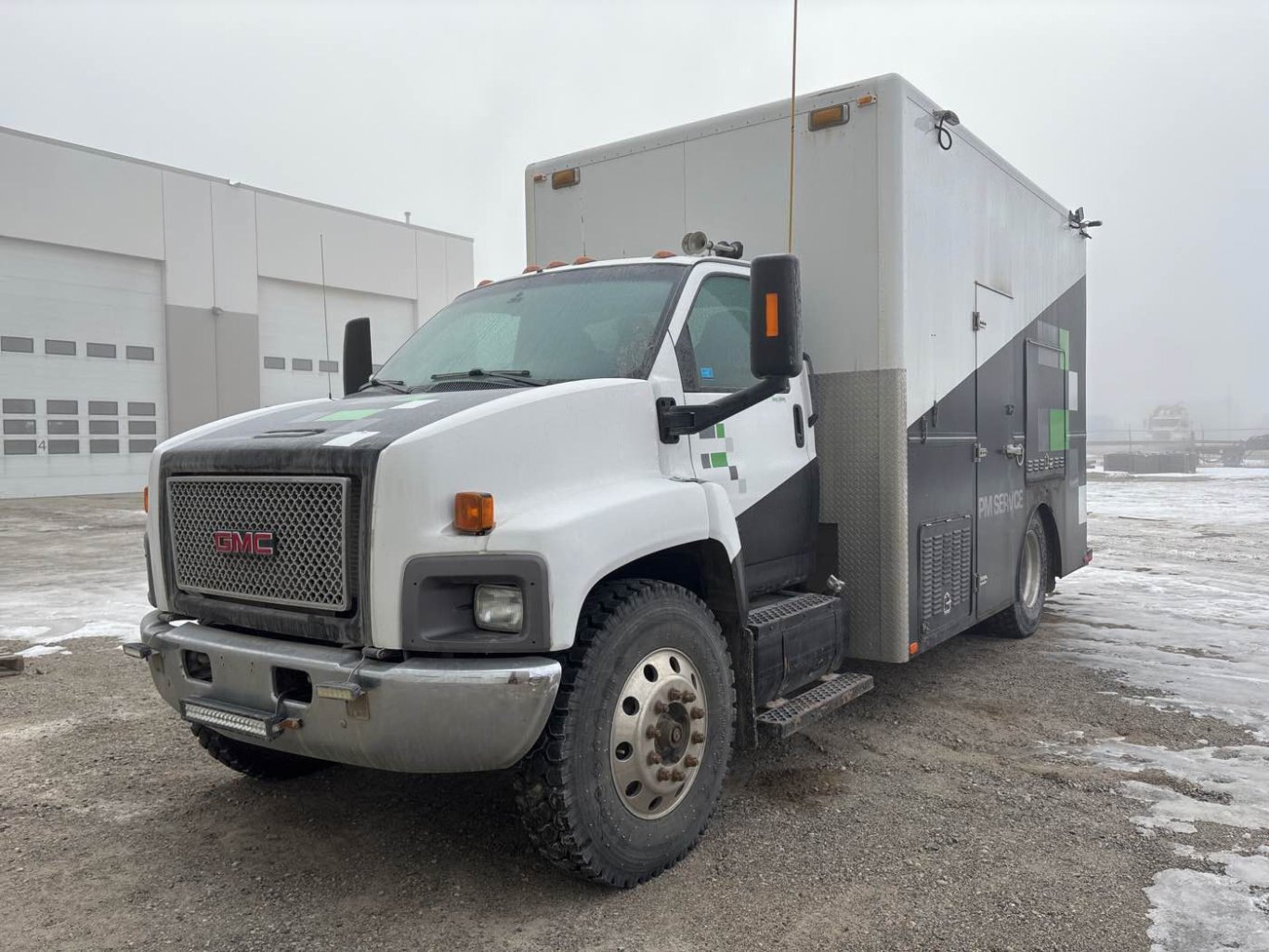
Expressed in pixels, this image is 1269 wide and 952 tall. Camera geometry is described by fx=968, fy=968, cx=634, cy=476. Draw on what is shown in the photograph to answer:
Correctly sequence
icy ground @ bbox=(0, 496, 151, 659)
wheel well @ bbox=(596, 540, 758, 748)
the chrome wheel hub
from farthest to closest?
icy ground @ bbox=(0, 496, 151, 659) → wheel well @ bbox=(596, 540, 758, 748) → the chrome wheel hub

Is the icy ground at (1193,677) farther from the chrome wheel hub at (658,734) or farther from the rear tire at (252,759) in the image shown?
the rear tire at (252,759)

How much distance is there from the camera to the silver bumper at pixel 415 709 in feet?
9.63

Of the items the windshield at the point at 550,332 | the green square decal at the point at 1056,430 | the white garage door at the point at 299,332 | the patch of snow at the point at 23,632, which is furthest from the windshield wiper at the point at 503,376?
the white garage door at the point at 299,332

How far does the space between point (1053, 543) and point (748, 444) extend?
4.49 m

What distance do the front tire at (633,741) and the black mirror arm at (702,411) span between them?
24.1 inches

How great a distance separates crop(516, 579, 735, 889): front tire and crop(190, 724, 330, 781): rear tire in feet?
5.35

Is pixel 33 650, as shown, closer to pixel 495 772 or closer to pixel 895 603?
pixel 495 772

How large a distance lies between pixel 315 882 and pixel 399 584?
4.26ft

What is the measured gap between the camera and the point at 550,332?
417 cm

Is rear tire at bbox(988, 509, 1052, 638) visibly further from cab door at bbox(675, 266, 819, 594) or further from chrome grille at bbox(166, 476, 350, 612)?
chrome grille at bbox(166, 476, 350, 612)

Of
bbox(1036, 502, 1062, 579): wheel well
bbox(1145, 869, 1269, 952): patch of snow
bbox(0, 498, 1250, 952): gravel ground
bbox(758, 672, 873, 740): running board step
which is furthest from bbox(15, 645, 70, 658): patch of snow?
bbox(1036, 502, 1062, 579): wheel well

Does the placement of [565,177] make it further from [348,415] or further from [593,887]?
[593,887]

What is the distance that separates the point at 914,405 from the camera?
16.6 ft

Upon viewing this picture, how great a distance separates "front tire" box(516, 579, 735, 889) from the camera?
316 centimetres
